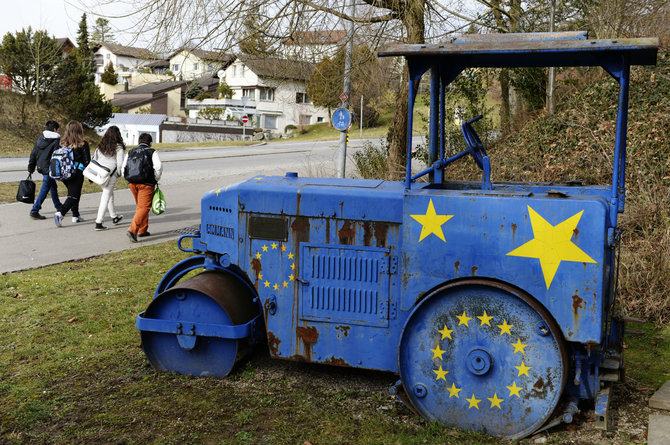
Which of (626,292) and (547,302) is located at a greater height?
(547,302)

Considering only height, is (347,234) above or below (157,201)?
above

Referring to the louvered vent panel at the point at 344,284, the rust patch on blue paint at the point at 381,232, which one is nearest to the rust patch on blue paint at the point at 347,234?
the louvered vent panel at the point at 344,284

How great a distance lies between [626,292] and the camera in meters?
6.62

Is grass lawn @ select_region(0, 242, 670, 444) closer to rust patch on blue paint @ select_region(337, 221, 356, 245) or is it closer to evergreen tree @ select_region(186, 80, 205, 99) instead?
rust patch on blue paint @ select_region(337, 221, 356, 245)

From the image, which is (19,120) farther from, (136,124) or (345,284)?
(345,284)

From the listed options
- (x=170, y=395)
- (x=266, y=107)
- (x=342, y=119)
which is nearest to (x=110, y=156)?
(x=342, y=119)

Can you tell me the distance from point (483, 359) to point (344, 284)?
3.20 ft

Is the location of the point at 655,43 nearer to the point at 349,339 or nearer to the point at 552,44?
the point at 552,44

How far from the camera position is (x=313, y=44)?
12.1 m

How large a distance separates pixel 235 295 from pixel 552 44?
8.52 feet

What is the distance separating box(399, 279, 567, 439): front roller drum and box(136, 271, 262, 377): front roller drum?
49.0 inches

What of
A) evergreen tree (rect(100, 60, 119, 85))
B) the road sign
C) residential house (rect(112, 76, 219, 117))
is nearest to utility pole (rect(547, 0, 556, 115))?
the road sign

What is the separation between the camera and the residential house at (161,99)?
72.1 meters

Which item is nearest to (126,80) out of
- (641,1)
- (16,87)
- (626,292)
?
(16,87)
